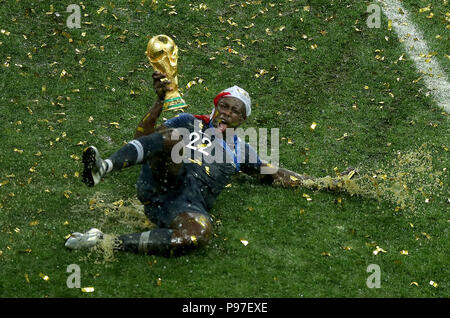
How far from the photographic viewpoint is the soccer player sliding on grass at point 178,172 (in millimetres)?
6031

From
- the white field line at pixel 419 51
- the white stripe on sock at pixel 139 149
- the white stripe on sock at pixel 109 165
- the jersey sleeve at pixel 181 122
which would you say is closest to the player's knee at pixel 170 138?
the white stripe on sock at pixel 139 149

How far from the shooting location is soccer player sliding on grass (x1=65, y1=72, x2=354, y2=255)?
6031mm

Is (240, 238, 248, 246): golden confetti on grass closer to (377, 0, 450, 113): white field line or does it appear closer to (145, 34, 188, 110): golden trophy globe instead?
(145, 34, 188, 110): golden trophy globe

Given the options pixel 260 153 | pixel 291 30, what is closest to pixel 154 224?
pixel 260 153

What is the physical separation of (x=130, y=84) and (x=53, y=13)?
7.71ft

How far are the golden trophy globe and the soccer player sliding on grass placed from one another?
137 millimetres

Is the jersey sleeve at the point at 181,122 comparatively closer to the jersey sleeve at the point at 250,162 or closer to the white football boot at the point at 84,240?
the jersey sleeve at the point at 250,162

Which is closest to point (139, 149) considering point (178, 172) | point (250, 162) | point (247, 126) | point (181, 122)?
point (178, 172)

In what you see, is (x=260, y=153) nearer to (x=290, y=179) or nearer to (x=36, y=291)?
(x=290, y=179)

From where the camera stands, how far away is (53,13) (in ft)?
36.1

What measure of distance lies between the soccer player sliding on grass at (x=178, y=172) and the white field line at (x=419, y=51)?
3.19 m

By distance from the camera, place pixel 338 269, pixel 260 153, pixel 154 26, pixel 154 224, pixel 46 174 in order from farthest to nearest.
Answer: pixel 154 26 → pixel 260 153 → pixel 46 174 → pixel 154 224 → pixel 338 269

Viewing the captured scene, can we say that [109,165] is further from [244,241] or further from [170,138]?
[244,241]

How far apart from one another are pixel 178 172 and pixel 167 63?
132 cm
